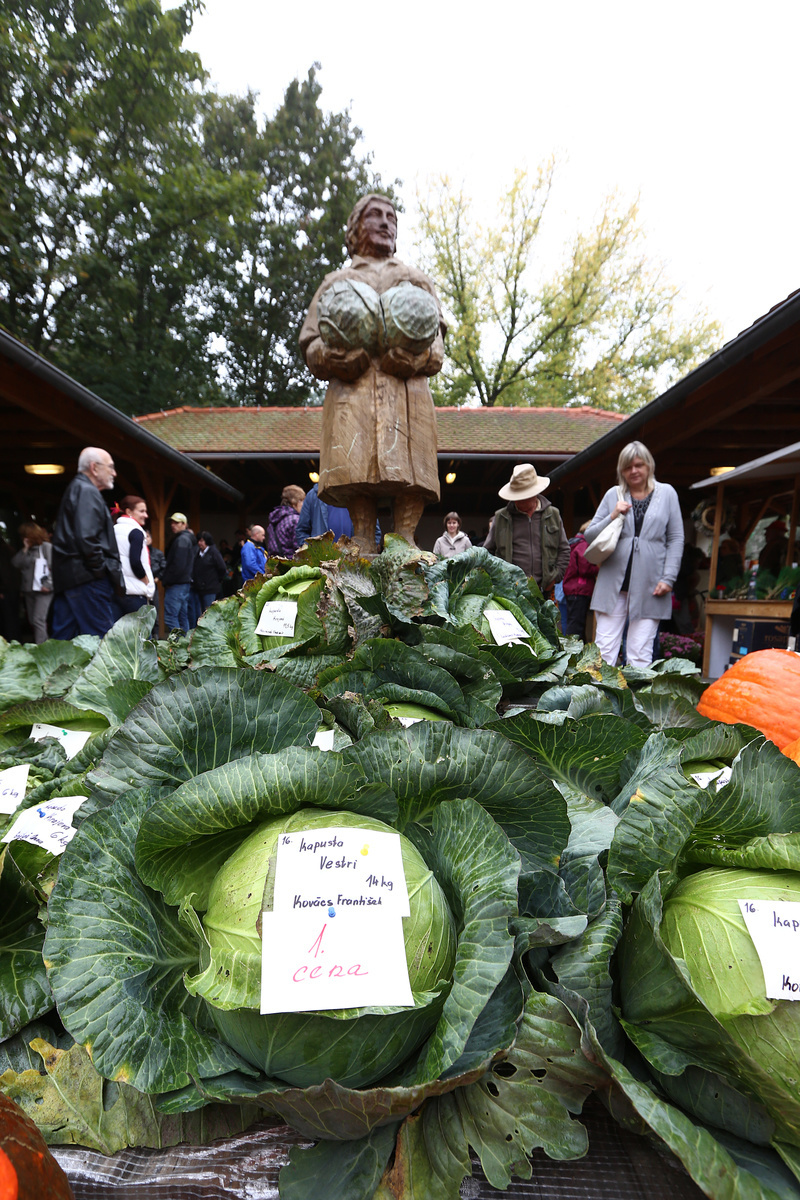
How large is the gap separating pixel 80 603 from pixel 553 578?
3.29 meters

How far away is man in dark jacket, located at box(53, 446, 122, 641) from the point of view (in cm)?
390

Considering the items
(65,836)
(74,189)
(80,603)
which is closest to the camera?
(65,836)

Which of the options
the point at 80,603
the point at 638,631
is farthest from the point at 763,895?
the point at 80,603

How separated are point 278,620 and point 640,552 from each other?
2595 mm

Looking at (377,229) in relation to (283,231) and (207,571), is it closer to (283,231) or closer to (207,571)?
(207,571)

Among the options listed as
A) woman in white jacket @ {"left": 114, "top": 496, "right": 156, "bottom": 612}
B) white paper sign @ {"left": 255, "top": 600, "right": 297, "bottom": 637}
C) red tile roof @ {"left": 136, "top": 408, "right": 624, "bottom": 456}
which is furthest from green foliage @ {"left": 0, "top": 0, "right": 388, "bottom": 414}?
white paper sign @ {"left": 255, "top": 600, "right": 297, "bottom": 637}

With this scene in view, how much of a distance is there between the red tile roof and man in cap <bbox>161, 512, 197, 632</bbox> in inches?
117

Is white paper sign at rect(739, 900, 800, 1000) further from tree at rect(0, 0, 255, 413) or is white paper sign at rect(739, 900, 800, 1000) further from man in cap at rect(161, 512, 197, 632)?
tree at rect(0, 0, 255, 413)

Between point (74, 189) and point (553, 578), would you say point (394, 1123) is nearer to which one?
point (553, 578)

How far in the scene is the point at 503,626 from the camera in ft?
5.78

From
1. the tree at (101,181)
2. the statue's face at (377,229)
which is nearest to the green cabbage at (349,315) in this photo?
the statue's face at (377,229)

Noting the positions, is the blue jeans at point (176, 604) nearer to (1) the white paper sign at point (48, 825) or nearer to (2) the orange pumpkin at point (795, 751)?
(1) the white paper sign at point (48, 825)

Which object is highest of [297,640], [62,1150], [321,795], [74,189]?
[74,189]

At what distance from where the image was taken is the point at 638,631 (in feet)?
12.1
